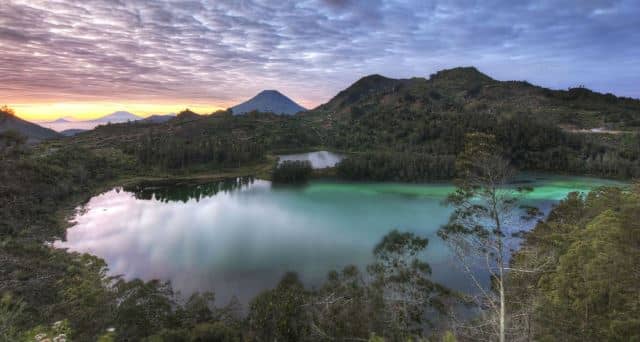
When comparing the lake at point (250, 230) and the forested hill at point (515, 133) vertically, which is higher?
the forested hill at point (515, 133)

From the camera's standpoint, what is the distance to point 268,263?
2769 centimetres

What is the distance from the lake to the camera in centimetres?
2612

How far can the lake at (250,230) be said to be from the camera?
2612 cm

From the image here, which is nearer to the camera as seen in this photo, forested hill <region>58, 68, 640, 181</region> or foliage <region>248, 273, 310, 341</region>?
foliage <region>248, 273, 310, 341</region>

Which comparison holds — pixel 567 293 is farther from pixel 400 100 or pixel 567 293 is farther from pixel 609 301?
pixel 400 100

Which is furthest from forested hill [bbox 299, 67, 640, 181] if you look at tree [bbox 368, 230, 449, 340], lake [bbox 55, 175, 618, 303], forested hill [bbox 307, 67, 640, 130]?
tree [bbox 368, 230, 449, 340]

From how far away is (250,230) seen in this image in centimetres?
3788

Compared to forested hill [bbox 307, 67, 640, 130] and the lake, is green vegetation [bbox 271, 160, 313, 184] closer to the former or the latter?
the lake

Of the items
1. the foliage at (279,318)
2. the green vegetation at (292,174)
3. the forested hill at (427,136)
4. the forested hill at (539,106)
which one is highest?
the forested hill at (539,106)

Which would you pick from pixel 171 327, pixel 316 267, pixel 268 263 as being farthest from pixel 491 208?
pixel 268 263

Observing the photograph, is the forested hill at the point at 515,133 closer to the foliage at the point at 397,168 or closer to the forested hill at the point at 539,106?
the foliage at the point at 397,168

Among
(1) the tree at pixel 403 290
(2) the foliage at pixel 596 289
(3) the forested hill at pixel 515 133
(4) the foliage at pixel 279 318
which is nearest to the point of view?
(2) the foliage at pixel 596 289

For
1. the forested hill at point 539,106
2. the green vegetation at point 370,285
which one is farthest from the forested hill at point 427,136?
the green vegetation at point 370,285

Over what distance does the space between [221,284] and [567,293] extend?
21.8 m
